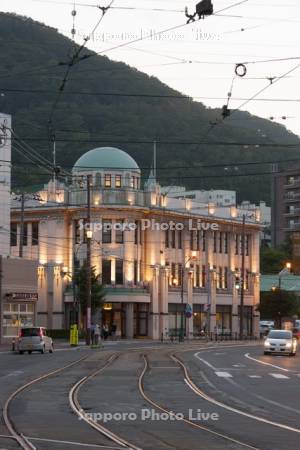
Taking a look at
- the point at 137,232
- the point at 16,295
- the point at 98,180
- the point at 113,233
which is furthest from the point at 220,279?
the point at 16,295

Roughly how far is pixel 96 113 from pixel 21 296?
5305cm

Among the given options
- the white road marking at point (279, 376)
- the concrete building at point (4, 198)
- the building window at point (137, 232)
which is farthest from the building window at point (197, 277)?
the white road marking at point (279, 376)

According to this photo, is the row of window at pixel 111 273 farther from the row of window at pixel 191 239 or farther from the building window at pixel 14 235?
the building window at pixel 14 235

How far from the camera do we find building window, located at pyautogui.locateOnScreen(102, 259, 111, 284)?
96.3 metres

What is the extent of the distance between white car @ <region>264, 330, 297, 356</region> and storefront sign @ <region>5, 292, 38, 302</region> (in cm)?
2361

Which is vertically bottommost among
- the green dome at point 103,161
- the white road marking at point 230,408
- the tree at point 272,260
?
the white road marking at point 230,408

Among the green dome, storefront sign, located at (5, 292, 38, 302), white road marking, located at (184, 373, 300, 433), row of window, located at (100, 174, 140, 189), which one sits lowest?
white road marking, located at (184, 373, 300, 433)

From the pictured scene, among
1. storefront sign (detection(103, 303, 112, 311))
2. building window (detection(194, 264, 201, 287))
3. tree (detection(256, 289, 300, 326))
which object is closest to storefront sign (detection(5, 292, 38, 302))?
storefront sign (detection(103, 303, 112, 311))

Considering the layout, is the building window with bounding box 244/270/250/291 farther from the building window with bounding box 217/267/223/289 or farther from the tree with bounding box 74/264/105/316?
the tree with bounding box 74/264/105/316

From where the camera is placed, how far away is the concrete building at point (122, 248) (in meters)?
96.6

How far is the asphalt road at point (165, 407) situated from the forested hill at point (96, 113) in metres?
69.7

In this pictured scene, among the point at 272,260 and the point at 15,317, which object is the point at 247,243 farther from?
the point at 15,317

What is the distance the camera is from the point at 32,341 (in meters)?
58.0

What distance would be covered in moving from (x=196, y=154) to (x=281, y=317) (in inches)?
1139
